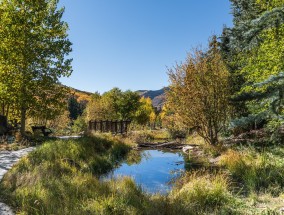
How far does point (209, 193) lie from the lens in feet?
18.8

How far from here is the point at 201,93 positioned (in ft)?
38.6

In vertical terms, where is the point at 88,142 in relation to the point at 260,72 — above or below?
below

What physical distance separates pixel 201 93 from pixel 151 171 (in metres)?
4.23

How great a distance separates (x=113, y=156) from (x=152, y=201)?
21.9 ft

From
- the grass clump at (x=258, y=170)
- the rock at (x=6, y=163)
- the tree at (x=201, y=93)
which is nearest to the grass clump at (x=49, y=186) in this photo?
the rock at (x=6, y=163)

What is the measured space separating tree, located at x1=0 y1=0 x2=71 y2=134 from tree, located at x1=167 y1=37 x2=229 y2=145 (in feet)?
19.6

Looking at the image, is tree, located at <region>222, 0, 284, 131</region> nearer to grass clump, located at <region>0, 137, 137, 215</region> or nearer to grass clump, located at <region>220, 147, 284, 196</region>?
grass clump, located at <region>220, 147, 284, 196</region>

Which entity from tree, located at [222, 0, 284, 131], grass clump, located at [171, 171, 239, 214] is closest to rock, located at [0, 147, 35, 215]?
grass clump, located at [171, 171, 239, 214]

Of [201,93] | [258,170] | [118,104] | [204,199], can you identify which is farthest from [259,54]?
[118,104]

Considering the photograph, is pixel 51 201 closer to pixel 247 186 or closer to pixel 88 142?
pixel 247 186

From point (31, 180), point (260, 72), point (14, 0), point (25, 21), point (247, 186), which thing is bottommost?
point (247, 186)

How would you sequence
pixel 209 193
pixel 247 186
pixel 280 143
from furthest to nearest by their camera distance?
1. pixel 280 143
2. pixel 247 186
3. pixel 209 193

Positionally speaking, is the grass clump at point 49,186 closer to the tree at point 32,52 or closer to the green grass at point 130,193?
the green grass at point 130,193

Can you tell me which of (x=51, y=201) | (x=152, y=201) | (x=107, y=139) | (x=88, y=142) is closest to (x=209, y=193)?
(x=152, y=201)
